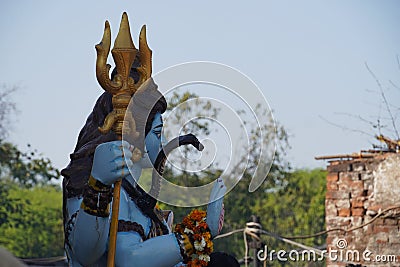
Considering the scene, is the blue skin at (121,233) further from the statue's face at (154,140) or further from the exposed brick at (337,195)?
the exposed brick at (337,195)

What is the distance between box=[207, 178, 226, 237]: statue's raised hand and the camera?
2572 millimetres

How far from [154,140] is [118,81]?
0.27 meters

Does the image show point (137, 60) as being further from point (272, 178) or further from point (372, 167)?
point (272, 178)

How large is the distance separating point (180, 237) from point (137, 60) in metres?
0.62

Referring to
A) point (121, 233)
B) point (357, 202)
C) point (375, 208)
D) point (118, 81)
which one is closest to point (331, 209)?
point (357, 202)

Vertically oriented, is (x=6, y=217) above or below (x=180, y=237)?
above

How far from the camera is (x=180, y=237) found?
2.52m

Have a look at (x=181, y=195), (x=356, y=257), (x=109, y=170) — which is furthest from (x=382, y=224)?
(x=109, y=170)

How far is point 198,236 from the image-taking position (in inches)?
98.6

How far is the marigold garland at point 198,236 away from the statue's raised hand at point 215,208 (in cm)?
3

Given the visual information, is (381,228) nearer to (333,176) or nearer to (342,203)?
(342,203)

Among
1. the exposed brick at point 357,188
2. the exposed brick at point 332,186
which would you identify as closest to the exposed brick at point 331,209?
→ the exposed brick at point 332,186

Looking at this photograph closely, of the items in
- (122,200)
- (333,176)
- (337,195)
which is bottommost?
(122,200)

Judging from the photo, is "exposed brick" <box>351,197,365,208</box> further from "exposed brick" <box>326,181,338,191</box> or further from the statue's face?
the statue's face
